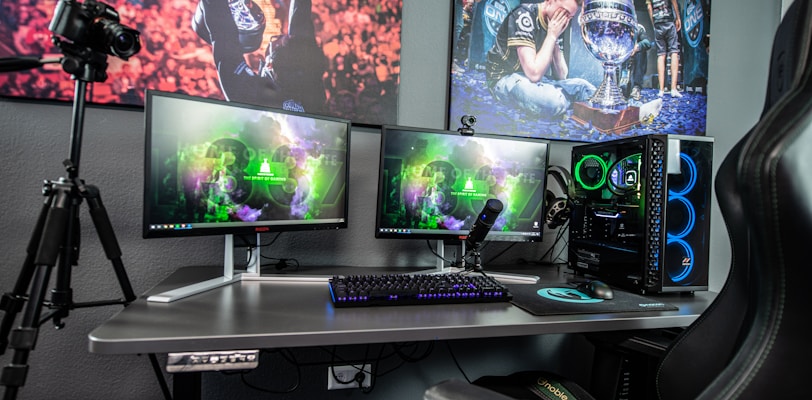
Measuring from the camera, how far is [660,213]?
48.4 inches

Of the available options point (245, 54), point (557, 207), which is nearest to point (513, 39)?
point (557, 207)

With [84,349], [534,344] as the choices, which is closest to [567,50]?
[534,344]

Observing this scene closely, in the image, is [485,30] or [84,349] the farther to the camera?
[485,30]

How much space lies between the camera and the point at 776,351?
0.51m

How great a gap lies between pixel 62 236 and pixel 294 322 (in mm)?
552

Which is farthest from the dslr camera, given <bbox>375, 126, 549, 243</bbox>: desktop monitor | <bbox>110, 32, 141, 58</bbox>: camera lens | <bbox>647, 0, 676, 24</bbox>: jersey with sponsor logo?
<bbox>647, 0, 676, 24</bbox>: jersey with sponsor logo

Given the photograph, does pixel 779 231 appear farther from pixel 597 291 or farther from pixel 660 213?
pixel 660 213

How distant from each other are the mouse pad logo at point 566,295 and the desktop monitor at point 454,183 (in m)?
0.29

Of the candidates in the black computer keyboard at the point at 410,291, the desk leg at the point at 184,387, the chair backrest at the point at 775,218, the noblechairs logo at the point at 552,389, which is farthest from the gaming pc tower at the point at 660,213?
the desk leg at the point at 184,387

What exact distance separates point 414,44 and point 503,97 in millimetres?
419

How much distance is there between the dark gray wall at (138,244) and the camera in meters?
1.30

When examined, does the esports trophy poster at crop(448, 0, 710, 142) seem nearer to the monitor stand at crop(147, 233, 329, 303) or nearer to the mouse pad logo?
the mouse pad logo

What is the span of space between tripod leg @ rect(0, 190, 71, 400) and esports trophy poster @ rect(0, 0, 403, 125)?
0.59 metres

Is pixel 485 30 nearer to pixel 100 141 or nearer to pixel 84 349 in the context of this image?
pixel 100 141
